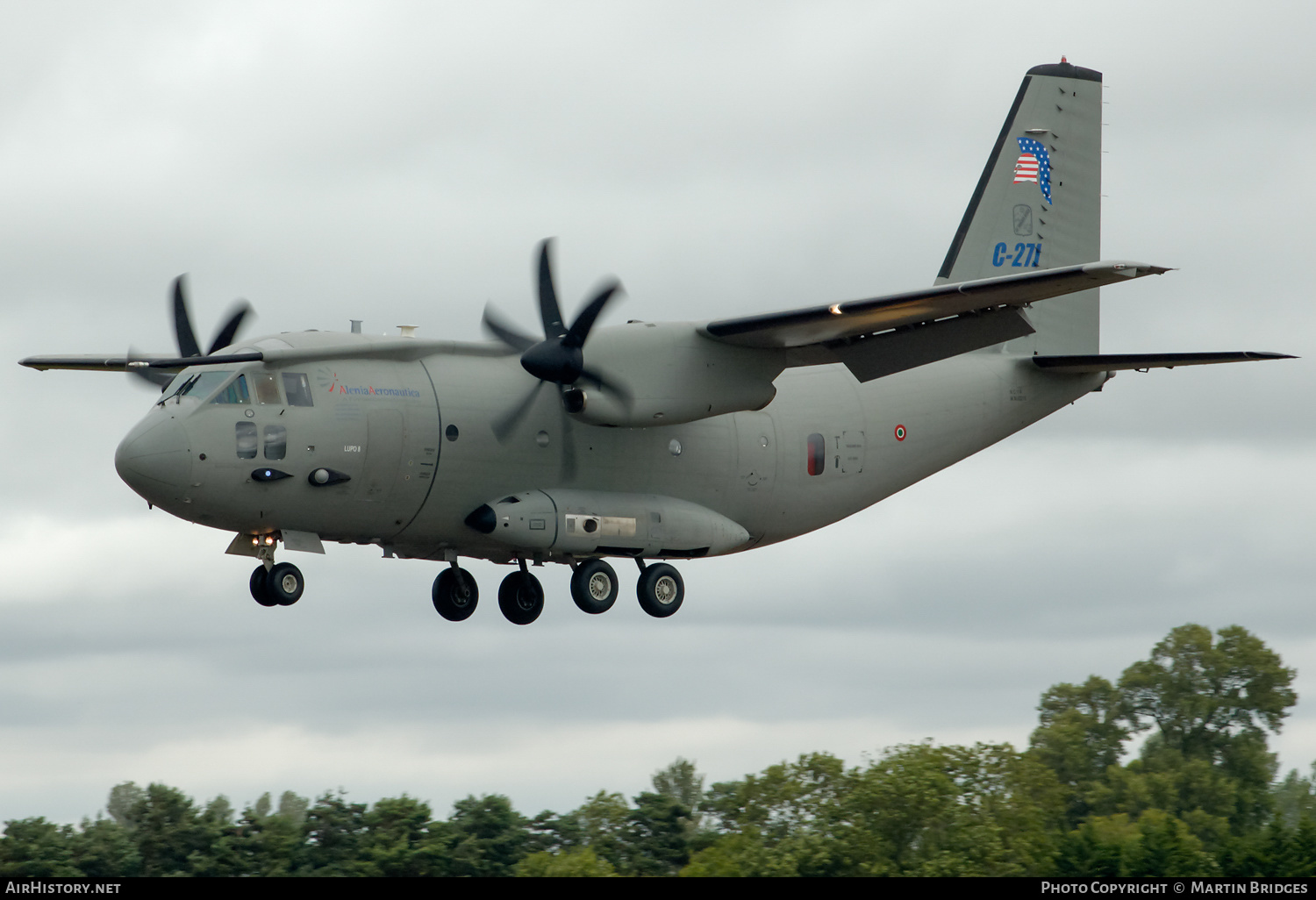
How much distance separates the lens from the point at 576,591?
2741 centimetres

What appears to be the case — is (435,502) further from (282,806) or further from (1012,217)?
(282,806)

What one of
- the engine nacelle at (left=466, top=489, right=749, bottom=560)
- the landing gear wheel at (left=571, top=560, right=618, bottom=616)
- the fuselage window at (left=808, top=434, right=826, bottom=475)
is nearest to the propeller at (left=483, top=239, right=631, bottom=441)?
the engine nacelle at (left=466, top=489, right=749, bottom=560)

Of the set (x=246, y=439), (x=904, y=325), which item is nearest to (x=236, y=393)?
(x=246, y=439)

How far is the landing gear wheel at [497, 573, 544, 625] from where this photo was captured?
28.5 meters

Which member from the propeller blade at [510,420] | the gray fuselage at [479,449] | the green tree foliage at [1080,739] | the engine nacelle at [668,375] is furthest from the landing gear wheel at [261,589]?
the green tree foliage at [1080,739]

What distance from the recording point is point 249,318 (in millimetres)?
29219

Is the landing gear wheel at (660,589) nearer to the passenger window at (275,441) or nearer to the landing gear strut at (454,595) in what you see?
the landing gear strut at (454,595)

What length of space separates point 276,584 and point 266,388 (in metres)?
2.96

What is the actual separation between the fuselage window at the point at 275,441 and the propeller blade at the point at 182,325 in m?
5.42

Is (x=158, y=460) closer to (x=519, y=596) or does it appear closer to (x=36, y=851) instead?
(x=519, y=596)

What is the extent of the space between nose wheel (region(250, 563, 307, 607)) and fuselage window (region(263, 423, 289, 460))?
1.91 metres
